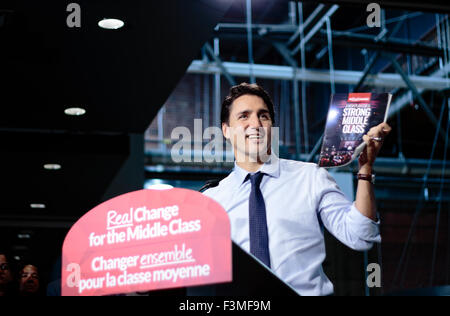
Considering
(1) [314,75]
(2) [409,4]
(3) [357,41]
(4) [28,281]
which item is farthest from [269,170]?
(1) [314,75]

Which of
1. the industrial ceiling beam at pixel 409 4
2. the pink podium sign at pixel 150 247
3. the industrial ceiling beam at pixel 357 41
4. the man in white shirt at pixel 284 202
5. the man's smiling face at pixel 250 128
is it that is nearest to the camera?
the pink podium sign at pixel 150 247

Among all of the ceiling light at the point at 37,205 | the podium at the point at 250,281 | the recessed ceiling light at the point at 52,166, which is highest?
the recessed ceiling light at the point at 52,166

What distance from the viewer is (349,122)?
1428 millimetres

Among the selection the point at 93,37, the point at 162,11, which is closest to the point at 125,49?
the point at 93,37

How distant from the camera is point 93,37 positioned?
3.36m

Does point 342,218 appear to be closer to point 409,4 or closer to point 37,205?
point 409,4

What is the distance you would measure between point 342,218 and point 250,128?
38cm

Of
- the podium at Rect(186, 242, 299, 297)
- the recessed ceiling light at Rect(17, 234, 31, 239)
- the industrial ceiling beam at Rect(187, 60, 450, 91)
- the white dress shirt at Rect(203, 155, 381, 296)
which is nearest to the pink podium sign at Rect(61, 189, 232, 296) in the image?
the podium at Rect(186, 242, 299, 297)

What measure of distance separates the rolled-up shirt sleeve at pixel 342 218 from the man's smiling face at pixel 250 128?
0.19 m

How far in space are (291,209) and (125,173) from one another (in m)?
4.45

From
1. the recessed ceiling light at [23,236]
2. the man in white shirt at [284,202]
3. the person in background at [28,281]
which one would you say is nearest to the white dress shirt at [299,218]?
the man in white shirt at [284,202]

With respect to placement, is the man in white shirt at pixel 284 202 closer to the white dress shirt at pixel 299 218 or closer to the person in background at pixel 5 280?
the white dress shirt at pixel 299 218

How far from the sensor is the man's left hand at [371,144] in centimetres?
135

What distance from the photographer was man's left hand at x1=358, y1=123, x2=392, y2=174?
1345 millimetres
